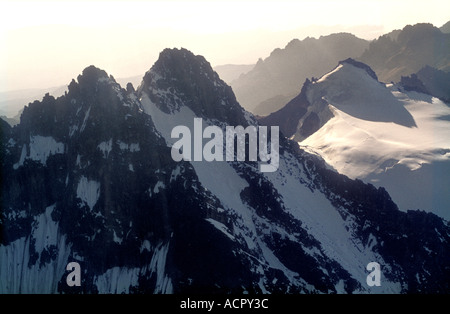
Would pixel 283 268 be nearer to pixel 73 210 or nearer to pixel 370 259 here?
pixel 370 259

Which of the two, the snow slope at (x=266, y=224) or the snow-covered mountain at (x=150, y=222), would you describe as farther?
the snow slope at (x=266, y=224)

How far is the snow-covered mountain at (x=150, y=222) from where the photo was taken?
15375cm

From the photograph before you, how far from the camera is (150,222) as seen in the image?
16000 centimetres

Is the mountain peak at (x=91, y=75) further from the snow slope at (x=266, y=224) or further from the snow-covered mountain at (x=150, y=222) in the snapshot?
the snow slope at (x=266, y=224)

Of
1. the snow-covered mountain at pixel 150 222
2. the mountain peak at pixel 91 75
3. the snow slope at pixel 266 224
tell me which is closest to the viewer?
the snow-covered mountain at pixel 150 222

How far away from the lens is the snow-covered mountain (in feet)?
504

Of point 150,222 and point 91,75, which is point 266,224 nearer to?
point 150,222

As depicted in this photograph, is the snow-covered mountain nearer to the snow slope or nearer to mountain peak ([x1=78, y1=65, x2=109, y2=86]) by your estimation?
mountain peak ([x1=78, y1=65, x2=109, y2=86])

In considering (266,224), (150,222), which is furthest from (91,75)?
(266,224)

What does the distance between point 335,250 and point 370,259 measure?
1436 centimetres

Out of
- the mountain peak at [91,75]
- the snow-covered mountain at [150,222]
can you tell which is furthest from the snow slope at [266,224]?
the mountain peak at [91,75]

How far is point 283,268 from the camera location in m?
167

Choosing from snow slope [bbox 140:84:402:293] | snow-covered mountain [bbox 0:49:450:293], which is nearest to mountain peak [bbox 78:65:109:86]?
snow-covered mountain [bbox 0:49:450:293]
